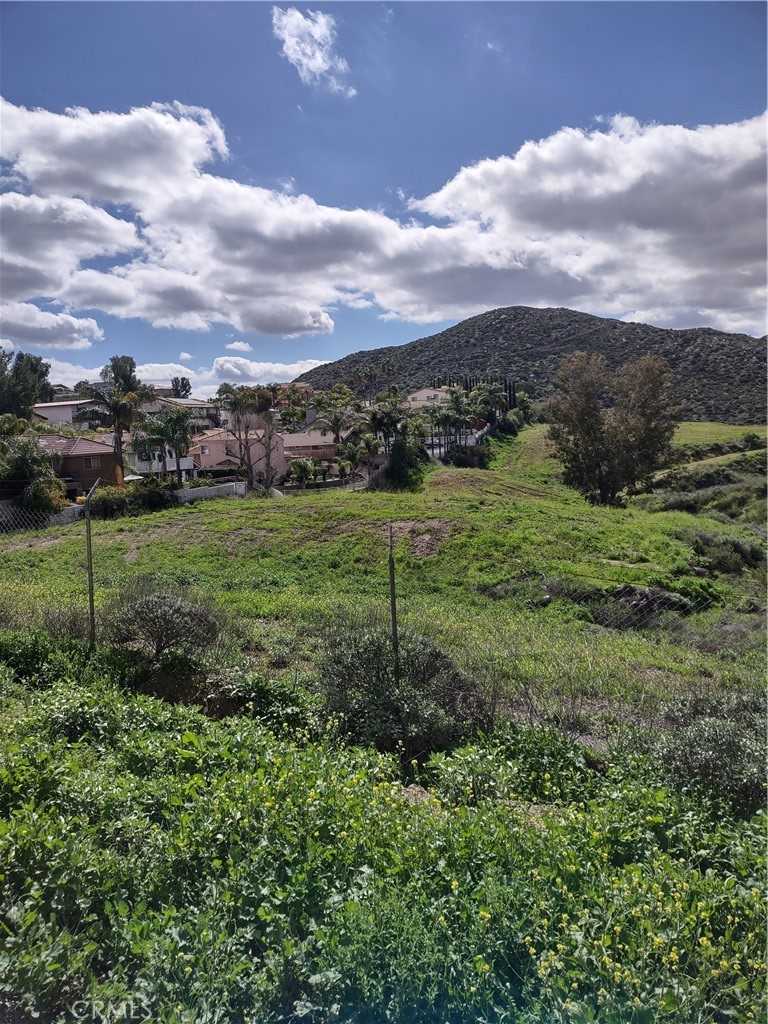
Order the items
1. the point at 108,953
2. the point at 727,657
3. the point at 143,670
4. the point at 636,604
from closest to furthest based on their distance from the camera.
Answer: the point at 108,953
the point at 143,670
the point at 727,657
the point at 636,604

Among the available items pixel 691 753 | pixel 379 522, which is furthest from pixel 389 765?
pixel 379 522

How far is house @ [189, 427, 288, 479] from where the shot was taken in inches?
1644

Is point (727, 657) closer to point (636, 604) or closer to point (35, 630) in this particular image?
point (636, 604)

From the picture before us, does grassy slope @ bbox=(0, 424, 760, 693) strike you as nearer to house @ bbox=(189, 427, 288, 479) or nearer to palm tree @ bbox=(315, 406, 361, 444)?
house @ bbox=(189, 427, 288, 479)

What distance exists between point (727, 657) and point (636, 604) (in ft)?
11.1

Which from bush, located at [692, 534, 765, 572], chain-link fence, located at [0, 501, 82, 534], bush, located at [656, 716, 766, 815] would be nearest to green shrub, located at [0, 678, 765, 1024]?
bush, located at [656, 716, 766, 815]

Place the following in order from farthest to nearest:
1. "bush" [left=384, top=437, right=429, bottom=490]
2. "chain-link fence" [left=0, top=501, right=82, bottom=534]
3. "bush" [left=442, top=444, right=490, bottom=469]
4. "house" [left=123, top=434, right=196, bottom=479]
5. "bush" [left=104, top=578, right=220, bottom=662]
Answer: "bush" [left=442, top=444, right=490, bottom=469], "bush" [left=384, top=437, right=429, bottom=490], "house" [left=123, top=434, right=196, bottom=479], "chain-link fence" [left=0, top=501, right=82, bottom=534], "bush" [left=104, top=578, right=220, bottom=662]

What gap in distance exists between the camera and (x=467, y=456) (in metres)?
49.6

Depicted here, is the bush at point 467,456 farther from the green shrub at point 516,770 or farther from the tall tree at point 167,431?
the green shrub at point 516,770

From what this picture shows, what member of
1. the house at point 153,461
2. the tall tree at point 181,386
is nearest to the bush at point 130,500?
the house at point 153,461

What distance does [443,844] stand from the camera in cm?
405

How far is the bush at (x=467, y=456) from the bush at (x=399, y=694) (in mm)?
40384

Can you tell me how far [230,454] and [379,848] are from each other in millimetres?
41020

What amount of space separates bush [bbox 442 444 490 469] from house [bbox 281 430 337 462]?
8356mm
